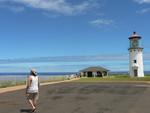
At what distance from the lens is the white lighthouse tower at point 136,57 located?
41.8 m

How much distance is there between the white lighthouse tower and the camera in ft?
137

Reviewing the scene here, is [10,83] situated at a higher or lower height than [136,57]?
lower

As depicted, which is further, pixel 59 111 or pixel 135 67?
pixel 135 67

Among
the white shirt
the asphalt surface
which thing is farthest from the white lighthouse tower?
the white shirt

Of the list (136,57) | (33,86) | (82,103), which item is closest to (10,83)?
(82,103)

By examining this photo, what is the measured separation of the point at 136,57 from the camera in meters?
42.1

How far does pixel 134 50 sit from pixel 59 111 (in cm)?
3780

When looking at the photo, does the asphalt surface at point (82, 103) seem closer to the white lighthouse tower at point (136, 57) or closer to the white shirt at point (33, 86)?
the white shirt at point (33, 86)

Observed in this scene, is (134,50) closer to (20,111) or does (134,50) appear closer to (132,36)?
(132,36)

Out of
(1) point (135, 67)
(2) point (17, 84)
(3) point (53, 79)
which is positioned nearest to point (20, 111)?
(2) point (17, 84)

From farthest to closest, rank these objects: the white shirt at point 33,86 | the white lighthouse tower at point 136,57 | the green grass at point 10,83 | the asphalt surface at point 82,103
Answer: the white lighthouse tower at point 136,57
the green grass at point 10,83
the asphalt surface at point 82,103
the white shirt at point 33,86

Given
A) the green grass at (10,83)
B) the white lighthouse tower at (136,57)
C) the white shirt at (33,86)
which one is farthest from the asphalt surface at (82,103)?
the white lighthouse tower at (136,57)

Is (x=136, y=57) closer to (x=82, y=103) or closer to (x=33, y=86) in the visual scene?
(x=82, y=103)

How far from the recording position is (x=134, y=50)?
138 ft
